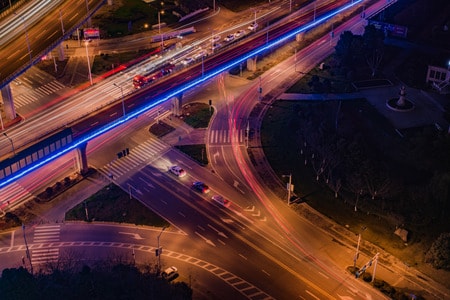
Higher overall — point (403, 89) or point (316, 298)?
point (403, 89)

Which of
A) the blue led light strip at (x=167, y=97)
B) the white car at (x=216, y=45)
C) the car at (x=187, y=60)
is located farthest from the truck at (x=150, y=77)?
the blue led light strip at (x=167, y=97)

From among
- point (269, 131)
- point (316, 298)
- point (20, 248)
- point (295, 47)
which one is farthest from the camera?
point (295, 47)

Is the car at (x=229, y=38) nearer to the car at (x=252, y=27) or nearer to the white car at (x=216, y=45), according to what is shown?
the white car at (x=216, y=45)

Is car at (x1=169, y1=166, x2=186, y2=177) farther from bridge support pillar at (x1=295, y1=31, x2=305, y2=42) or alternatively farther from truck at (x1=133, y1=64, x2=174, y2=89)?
bridge support pillar at (x1=295, y1=31, x2=305, y2=42)

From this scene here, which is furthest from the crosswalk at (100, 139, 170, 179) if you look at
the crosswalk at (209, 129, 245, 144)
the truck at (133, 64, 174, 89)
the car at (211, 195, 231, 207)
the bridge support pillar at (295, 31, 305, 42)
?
the bridge support pillar at (295, 31, 305, 42)

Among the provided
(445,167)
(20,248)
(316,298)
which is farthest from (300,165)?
(20,248)

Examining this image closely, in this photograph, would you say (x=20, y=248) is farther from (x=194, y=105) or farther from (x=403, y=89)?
(x=403, y=89)
